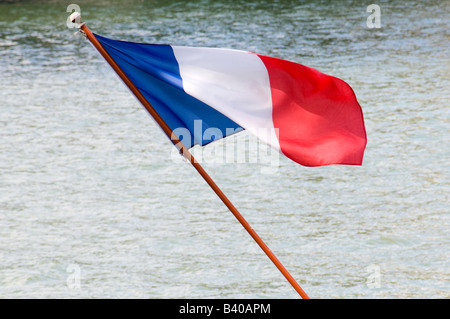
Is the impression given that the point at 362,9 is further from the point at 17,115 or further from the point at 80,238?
the point at 80,238

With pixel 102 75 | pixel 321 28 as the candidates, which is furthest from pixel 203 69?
pixel 321 28

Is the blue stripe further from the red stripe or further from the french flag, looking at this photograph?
the red stripe

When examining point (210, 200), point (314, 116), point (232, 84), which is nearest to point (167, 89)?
point (232, 84)

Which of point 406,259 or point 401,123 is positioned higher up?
point 401,123

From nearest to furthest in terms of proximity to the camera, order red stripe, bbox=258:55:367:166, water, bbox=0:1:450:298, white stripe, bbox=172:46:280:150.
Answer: red stripe, bbox=258:55:367:166 → white stripe, bbox=172:46:280:150 → water, bbox=0:1:450:298

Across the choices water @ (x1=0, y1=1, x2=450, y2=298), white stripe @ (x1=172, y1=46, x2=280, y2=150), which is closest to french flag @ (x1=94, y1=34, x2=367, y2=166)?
white stripe @ (x1=172, y1=46, x2=280, y2=150)

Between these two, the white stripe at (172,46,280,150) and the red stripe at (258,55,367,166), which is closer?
the red stripe at (258,55,367,166)

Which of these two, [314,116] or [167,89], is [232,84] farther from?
[314,116]
